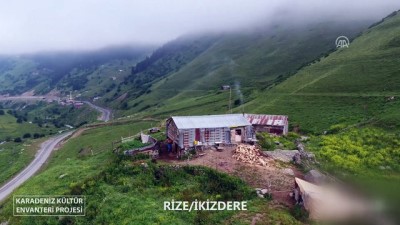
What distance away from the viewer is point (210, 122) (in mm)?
58500

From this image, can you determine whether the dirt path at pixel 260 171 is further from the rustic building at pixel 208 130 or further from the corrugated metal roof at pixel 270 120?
the corrugated metal roof at pixel 270 120

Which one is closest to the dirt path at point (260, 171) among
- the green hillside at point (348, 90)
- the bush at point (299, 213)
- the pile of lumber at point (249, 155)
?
the pile of lumber at point (249, 155)

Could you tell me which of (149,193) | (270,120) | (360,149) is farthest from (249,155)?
(270,120)

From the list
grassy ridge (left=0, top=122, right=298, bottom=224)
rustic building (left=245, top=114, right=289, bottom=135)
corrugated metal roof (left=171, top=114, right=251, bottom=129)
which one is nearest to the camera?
grassy ridge (left=0, top=122, right=298, bottom=224)

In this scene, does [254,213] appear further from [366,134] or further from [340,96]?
[340,96]

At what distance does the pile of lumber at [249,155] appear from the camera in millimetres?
51000

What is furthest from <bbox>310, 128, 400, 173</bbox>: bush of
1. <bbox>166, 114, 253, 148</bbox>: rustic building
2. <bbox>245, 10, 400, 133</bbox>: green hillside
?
<bbox>166, 114, 253, 148</bbox>: rustic building

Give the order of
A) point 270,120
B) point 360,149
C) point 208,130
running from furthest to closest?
point 270,120 → point 360,149 → point 208,130

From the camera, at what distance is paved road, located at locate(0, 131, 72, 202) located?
74.6m

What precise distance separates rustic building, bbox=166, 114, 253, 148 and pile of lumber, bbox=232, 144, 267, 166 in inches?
148

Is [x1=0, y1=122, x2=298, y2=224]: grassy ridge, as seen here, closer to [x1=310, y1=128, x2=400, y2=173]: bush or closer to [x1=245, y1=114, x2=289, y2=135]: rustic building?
[x1=310, y1=128, x2=400, y2=173]: bush

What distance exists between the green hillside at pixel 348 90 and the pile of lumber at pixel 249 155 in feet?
89.0

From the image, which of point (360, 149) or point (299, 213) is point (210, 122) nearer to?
point (360, 149)

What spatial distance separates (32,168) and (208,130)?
53433mm
